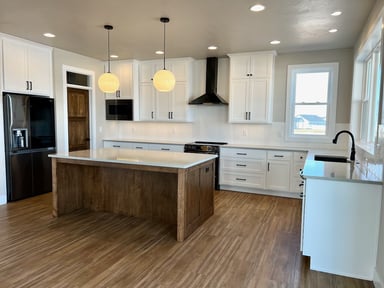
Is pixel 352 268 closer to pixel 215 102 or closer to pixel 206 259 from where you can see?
pixel 206 259

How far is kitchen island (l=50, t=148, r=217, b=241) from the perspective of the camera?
3.23m

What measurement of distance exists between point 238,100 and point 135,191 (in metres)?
2.80

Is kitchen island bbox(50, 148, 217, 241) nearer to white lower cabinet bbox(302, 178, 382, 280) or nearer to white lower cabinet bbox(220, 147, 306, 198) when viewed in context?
white lower cabinet bbox(302, 178, 382, 280)

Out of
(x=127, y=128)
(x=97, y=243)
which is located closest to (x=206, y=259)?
(x=97, y=243)

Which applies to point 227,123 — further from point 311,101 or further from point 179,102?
point 311,101

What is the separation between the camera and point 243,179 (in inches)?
208

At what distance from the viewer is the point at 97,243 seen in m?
3.10

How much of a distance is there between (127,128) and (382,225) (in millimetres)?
5761

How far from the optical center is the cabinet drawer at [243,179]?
5.18 m

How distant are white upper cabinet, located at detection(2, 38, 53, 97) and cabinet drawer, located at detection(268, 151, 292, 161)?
4.25m

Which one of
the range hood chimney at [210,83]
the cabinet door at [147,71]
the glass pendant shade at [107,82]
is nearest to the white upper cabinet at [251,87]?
the range hood chimney at [210,83]

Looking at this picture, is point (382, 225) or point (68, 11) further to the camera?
point (68, 11)

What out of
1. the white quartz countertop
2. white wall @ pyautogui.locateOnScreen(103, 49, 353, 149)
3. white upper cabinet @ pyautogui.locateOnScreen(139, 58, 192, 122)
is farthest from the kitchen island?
white upper cabinet @ pyautogui.locateOnScreen(139, 58, 192, 122)

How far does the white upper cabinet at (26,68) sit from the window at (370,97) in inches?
206
